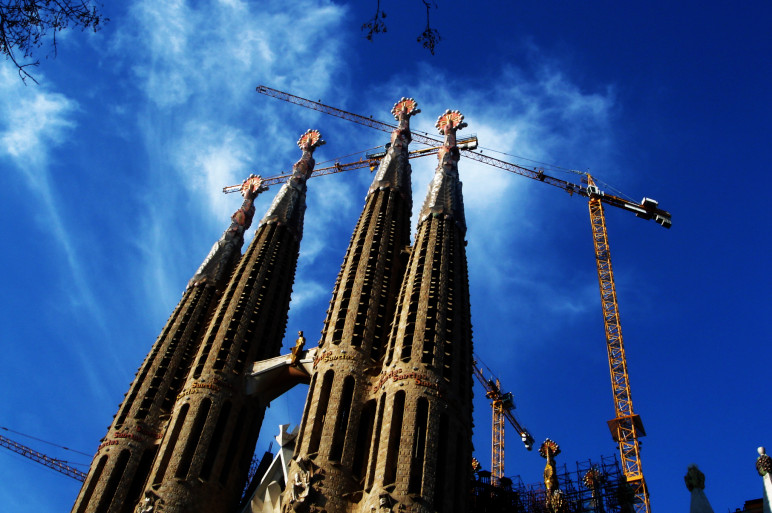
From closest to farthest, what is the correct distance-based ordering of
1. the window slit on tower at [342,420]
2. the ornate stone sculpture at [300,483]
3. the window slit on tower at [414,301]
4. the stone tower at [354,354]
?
the ornate stone sculpture at [300,483], the stone tower at [354,354], the window slit on tower at [342,420], the window slit on tower at [414,301]

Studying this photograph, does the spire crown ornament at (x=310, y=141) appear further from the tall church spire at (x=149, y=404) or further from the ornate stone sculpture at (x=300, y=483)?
the ornate stone sculpture at (x=300, y=483)

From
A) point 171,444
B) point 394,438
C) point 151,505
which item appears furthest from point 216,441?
point 394,438

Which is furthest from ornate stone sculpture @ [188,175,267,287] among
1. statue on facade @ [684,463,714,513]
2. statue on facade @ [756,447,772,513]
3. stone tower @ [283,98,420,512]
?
statue on facade @ [756,447,772,513]

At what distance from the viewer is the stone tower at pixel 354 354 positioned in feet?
94.5

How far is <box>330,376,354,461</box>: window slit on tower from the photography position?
29781 mm

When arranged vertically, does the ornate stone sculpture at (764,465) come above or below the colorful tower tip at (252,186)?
below

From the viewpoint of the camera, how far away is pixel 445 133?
50.3 metres

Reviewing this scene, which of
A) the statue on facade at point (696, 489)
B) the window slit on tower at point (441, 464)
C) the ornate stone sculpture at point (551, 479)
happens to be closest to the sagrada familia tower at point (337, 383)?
the window slit on tower at point (441, 464)

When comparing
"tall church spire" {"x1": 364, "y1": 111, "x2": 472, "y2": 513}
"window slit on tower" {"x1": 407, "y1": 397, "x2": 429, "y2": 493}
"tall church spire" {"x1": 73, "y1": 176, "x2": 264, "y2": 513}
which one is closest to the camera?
"window slit on tower" {"x1": 407, "y1": 397, "x2": 429, "y2": 493}

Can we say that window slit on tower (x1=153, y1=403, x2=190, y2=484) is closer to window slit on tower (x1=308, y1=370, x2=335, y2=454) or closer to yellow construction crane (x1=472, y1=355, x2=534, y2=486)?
window slit on tower (x1=308, y1=370, x2=335, y2=454)

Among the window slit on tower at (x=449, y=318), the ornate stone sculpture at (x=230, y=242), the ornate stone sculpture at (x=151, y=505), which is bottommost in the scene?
the ornate stone sculpture at (x=151, y=505)

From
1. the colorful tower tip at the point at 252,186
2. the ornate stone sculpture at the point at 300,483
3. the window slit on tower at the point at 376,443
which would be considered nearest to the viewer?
the ornate stone sculpture at the point at 300,483

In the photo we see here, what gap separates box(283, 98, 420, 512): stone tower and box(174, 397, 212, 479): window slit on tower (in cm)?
553

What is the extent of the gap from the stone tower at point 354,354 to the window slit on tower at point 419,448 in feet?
6.64
